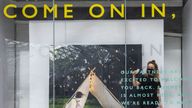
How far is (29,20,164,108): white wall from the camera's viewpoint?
8.60m

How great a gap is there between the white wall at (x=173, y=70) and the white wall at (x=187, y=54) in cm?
12

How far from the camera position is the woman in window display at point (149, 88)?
8.44 meters

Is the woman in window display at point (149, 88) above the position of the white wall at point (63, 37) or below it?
below

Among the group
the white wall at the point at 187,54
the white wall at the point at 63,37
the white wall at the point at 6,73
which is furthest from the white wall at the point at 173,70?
the white wall at the point at 6,73

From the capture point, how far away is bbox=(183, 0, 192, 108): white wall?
27.7 feet

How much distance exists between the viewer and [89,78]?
863cm

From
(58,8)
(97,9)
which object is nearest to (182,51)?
(97,9)

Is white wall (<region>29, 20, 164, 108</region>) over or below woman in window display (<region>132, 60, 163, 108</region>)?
over

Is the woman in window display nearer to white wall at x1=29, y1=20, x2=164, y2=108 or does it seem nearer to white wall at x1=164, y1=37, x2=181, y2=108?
white wall at x1=164, y1=37, x2=181, y2=108

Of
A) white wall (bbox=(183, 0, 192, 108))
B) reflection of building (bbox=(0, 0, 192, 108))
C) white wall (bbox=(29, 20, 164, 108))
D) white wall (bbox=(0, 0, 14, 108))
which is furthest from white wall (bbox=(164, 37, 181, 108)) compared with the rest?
white wall (bbox=(0, 0, 14, 108))

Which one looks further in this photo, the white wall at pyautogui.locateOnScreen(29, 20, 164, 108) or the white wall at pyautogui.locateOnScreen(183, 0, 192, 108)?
the white wall at pyautogui.locateOnScreen(29, 20, 164, 108)

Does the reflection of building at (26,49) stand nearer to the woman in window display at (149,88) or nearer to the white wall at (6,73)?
the white wall at (6,73)

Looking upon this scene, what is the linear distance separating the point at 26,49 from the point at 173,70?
2863mm

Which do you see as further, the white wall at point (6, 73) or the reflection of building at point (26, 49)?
the white wall at point (6, 73)
